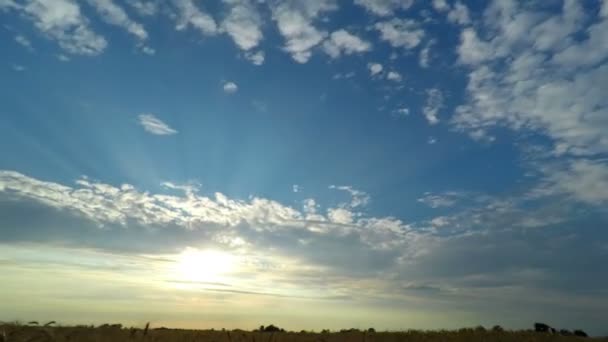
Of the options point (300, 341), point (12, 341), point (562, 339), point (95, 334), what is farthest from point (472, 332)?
point (12, 341)

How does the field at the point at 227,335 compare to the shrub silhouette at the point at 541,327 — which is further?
the shrub silhouette at the point at 541,327

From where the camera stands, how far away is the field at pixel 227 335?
998cm

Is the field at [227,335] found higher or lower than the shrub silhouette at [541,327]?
lower

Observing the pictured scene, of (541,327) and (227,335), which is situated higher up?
(541,327)

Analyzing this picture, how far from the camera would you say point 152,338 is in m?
12.2

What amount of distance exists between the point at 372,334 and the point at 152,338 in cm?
976

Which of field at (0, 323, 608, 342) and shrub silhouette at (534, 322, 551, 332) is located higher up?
shrub silhouette at (534, 322, 551, 332)

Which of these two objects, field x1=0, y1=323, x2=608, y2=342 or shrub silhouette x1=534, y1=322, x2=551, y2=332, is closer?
field x1=0, y1=323, x2=608, y2=342

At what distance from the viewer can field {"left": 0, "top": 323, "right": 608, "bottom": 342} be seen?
32.7 ft

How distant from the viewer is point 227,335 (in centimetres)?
1576

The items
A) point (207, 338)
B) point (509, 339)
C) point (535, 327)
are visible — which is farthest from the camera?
point (535, 327)

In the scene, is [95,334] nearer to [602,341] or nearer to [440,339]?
[440,339]

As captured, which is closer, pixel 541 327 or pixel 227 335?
pixel 227 335

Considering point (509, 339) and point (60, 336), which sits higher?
point (509, 339)
